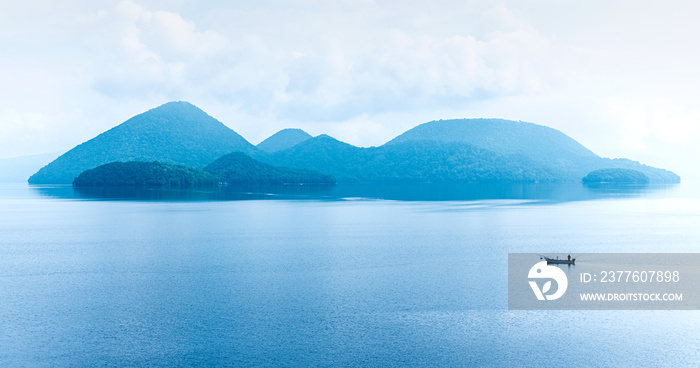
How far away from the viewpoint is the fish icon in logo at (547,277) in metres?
26.9

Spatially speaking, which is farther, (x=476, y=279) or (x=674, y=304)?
(x=476, y=279)

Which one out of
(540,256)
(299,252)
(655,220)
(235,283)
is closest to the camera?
(235,283)

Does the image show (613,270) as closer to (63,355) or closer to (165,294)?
(165,294)

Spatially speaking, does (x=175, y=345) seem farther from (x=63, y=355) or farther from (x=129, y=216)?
(x=129, y=216)

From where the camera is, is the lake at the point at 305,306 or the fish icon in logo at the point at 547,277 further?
the fish icon in logo at the point at 547,277

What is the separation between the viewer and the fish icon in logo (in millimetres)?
26875

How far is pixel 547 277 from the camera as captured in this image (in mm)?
30750

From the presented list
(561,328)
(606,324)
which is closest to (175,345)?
(561,328)

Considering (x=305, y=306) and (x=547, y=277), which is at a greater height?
(x=547, y=277)

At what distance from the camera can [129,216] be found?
71375 mm

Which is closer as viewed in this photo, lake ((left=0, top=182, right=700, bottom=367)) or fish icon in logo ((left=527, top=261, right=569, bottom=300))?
lake ((left=0, top=182, right=700, bottom=367))

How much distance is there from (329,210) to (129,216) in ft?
91.8

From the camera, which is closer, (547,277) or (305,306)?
(305,306)

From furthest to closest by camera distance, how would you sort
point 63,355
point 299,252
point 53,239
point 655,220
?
1. point 655,220
2. point 53,239
3. point 299,252
4. point 63,355
